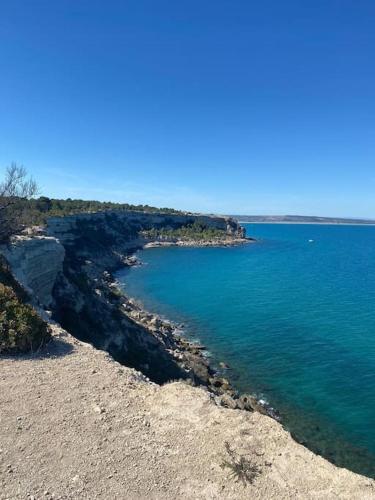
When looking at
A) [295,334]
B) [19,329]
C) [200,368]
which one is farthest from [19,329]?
[295,334]

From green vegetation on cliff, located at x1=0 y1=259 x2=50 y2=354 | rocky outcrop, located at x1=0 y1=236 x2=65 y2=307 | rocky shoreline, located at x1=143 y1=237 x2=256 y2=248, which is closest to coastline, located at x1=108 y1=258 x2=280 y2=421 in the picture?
rocky outcrop, located at x1=0 y1=236 x2=65 y2=307

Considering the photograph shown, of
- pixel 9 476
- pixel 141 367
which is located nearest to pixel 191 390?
pixel 9 476

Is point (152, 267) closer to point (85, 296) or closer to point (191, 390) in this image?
point (85, 296)

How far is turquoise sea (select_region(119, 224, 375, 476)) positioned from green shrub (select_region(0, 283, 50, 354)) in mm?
19693

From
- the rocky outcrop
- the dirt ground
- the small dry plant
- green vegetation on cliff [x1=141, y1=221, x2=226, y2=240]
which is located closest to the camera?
the dirt ground

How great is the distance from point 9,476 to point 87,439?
2.30 metres

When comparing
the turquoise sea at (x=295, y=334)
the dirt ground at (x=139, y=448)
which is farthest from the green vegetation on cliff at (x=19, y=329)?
the turquoise sea at (x=295, y=334)

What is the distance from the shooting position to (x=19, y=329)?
1744 centimetres

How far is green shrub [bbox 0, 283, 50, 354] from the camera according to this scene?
1725 cm

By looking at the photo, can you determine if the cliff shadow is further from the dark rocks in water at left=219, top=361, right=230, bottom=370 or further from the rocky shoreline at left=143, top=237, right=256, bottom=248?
the rocky shoreline at left=143, top=237, right=256, bottom=248

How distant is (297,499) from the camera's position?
10.5m

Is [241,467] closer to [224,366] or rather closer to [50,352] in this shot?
[50,352]

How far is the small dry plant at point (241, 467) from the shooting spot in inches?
433

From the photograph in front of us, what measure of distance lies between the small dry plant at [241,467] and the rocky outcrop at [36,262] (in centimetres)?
2354
